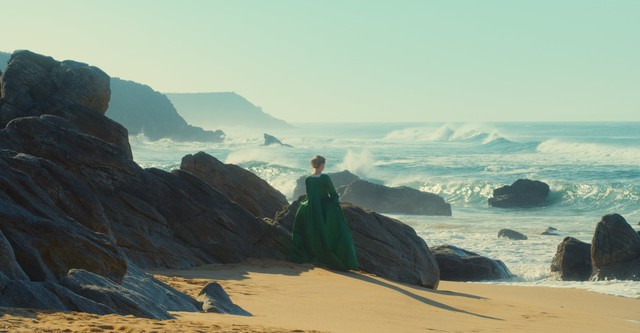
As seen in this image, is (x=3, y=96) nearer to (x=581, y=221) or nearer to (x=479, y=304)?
(x=479, y=304)

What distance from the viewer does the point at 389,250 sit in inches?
560

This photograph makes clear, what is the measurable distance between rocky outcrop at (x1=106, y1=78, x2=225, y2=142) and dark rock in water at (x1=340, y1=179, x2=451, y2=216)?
82543 millimetres

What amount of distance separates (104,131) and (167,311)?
8.65m

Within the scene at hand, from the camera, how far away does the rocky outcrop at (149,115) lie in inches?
5157

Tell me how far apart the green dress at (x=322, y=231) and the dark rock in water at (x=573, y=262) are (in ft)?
22.9

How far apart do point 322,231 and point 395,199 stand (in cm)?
2646

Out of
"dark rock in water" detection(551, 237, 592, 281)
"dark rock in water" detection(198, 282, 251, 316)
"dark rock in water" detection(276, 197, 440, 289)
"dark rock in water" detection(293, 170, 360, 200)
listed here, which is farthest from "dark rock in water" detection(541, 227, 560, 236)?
"dark rock in water" detection(198, 282, 251, 316)

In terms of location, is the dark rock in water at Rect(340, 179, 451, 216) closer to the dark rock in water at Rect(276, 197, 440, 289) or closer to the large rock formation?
the large rock formation

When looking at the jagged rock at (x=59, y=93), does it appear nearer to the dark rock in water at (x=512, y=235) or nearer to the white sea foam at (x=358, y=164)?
the dark rock in water at (x=512, y=235)

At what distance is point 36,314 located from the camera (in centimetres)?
674

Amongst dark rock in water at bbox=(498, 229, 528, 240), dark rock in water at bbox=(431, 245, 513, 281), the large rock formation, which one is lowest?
dark rock in water at bbox=(498, 229, 528, 240)

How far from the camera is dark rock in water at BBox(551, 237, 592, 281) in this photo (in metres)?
18.9

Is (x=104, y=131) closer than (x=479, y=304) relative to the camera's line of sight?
No

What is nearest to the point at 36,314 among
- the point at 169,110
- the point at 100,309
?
the point at 100,309
